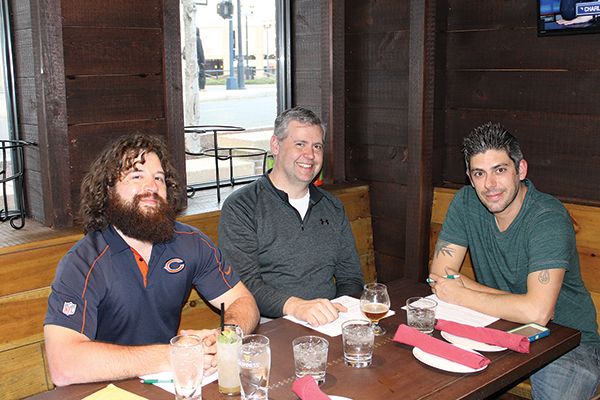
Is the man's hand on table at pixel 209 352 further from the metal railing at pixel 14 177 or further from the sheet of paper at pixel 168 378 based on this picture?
the metal railing at pixel 14 177

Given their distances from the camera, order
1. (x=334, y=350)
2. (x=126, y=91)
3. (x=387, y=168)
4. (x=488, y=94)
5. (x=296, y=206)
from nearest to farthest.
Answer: (x=334, y=350) < (x=296, y=206) < (x=126, y=91) < (x=488, y=94) < (x=387, y=168)

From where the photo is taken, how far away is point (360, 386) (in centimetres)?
143

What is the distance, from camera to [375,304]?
5.88ft

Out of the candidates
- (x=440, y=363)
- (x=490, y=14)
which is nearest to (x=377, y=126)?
(x=490, y=14)

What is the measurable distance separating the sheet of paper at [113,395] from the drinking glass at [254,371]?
24cm

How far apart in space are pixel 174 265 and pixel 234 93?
203 cm

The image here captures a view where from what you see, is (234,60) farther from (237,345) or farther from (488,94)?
(237,345)

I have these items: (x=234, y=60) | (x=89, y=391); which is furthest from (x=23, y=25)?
(x=89, y=391)

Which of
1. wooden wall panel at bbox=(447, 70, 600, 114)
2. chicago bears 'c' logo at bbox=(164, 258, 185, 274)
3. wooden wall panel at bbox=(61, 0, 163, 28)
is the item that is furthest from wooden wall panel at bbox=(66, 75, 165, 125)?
wooden wall panel at bbox=(447, 70, 600, 114)

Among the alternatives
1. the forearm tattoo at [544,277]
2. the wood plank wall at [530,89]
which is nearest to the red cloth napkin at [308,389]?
the forearm tattoo at [544,277]

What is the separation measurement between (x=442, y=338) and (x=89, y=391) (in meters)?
1.00

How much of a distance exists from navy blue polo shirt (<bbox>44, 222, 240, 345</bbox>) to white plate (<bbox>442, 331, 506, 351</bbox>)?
79 centimetres

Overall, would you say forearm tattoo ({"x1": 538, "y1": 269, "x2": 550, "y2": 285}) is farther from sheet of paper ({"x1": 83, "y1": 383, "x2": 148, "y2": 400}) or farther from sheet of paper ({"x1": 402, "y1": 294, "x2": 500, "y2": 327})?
sheet of paper ({"x1": 83, "y1": 383, "x2": 148, "y2": 400})

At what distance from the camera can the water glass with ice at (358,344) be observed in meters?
1.53
